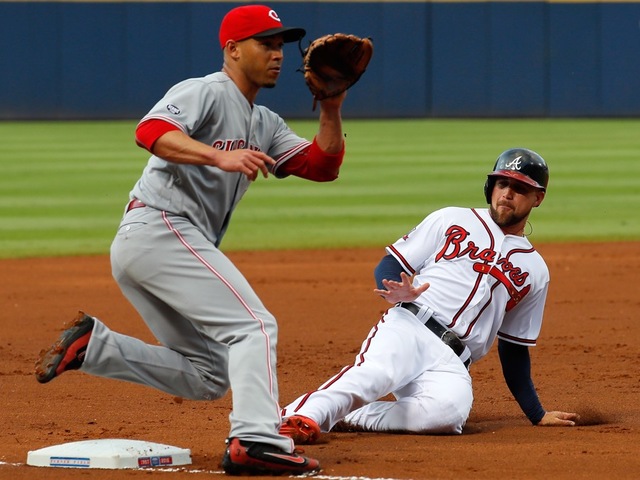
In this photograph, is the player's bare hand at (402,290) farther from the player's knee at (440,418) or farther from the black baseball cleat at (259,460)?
the black baseball cleat at (259,460)

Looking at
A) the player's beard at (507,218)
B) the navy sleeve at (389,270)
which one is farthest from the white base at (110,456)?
the player's beard at (507,218)

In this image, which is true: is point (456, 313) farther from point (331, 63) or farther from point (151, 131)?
point (151, 131)

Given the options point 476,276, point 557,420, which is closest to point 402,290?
point 476,276

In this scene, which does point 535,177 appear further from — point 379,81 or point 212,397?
point 379,81

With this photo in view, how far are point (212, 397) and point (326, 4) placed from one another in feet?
71.8

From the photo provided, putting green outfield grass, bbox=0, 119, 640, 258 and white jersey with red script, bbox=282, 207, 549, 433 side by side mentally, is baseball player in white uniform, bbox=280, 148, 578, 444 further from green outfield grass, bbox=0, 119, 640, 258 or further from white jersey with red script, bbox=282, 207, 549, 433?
green outfield grass, bbox=0, 119, 640, 258

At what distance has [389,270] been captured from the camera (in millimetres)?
4801

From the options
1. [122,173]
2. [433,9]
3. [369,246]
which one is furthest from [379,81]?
[369,246]

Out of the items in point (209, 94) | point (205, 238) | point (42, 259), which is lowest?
point (42, 259)

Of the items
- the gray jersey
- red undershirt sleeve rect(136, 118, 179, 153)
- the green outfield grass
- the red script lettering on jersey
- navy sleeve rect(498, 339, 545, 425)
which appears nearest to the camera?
red undershirt sleeve rect(136, 118, 179, 153)

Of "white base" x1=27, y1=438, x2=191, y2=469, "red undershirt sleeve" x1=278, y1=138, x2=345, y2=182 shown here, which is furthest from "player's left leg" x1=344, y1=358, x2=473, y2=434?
"white base" x1=27, y1=438, x2=191, y2=469

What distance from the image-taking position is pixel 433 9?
25.4 m

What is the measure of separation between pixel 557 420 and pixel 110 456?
1847 mm

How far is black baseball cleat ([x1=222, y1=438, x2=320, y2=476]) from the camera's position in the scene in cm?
361
